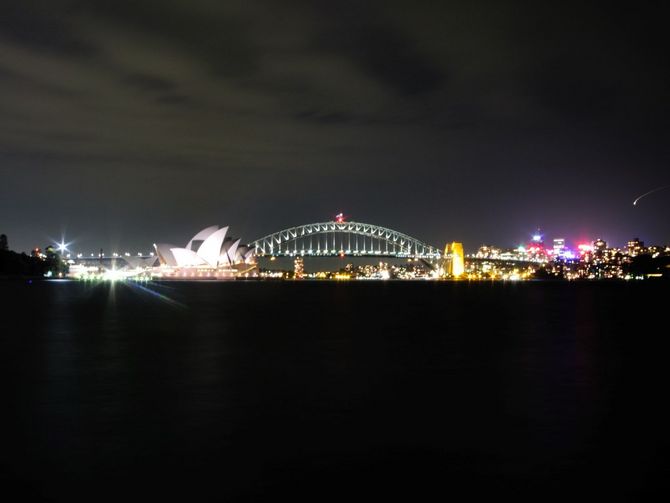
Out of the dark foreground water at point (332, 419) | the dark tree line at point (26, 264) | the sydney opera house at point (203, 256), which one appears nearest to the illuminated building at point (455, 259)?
the sydney opera house at point (203, 256)

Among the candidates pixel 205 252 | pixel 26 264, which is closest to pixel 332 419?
pixel 205 252

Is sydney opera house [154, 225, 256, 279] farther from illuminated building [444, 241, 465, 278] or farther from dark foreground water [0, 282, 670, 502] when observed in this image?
dark foreground water [0, 282, 670, 502]

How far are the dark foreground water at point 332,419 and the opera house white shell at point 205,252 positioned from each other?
344 ft

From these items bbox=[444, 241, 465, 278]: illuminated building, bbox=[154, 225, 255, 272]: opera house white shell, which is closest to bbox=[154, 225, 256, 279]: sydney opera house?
bbox=[154, 225, 255, 272]: opera house white shell

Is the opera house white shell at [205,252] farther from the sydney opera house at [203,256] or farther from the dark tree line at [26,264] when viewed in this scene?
the dark tree line at [26,264]

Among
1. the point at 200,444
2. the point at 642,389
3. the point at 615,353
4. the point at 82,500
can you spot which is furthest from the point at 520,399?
the point at 615,353

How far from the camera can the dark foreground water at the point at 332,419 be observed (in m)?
9.22

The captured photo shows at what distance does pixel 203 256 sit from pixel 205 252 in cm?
167

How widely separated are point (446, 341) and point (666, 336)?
32.3 ft

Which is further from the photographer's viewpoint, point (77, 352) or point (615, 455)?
point (77, 352)

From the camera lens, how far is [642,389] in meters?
17.0

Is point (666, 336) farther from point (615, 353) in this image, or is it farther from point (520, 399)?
point (520, 399)

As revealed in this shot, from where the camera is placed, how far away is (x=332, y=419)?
1309 centimetres

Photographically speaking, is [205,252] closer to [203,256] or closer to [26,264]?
[203,256]
